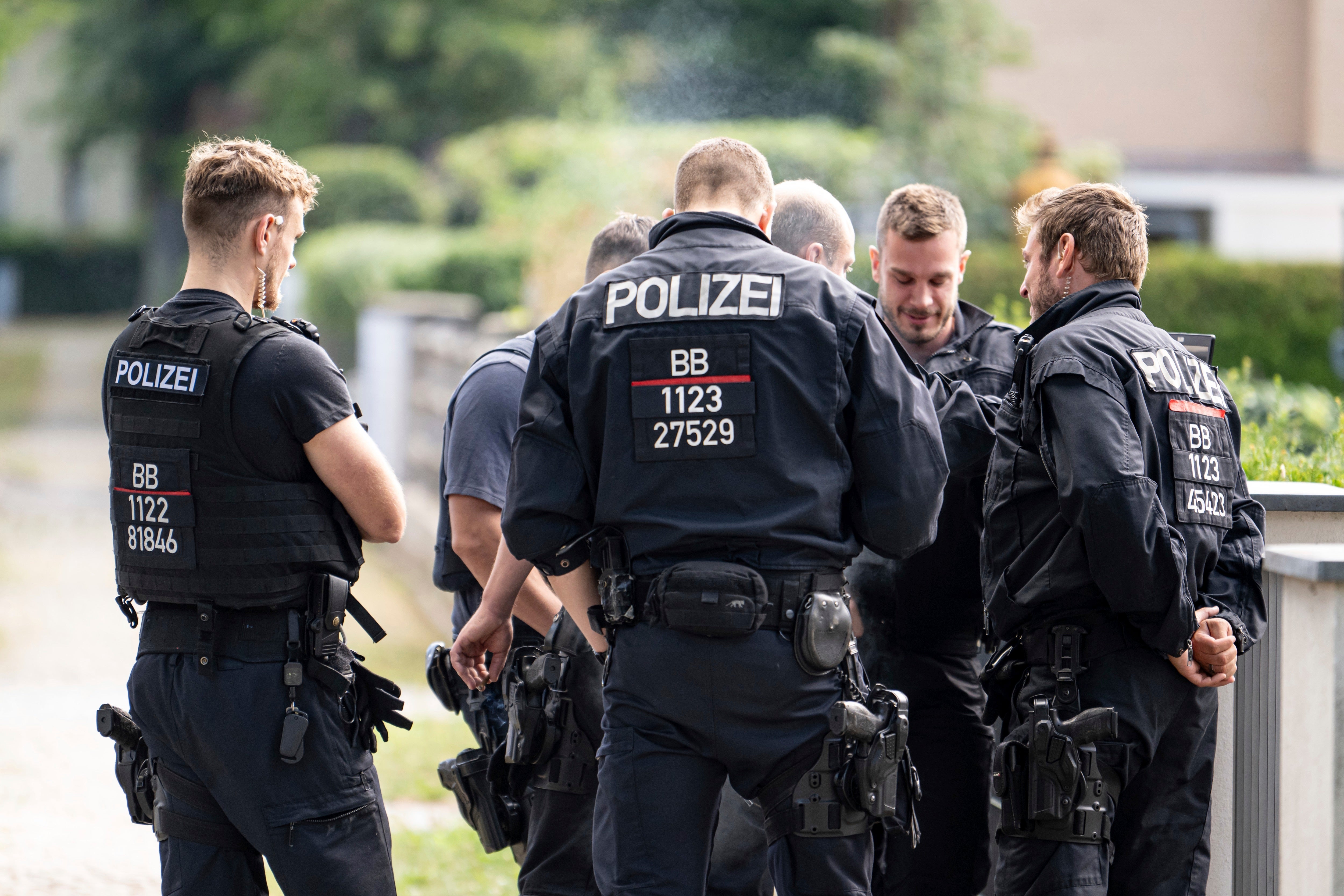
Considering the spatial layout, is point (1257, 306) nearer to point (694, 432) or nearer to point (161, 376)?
point (694, 432)

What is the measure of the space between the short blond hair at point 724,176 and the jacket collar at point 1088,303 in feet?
2.53

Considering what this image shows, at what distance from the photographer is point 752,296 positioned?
9.58 ft

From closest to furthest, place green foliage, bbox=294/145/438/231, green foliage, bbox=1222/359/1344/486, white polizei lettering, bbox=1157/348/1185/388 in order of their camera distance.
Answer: white polizei lettering, bbox=1157/348/1185/388 < green foliage, bbox=1222/359/1344/486 < green foliage, bbox=294/145/438/231

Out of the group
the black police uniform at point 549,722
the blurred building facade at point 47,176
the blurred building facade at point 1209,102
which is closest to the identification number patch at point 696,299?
the black police uniform at point 549,722

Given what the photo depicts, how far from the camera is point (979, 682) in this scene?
380 centimetres

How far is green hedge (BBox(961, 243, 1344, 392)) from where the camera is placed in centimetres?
1723

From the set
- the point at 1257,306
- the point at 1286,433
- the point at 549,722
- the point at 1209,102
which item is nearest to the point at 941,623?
the point at 549,722

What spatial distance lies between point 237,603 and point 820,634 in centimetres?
129

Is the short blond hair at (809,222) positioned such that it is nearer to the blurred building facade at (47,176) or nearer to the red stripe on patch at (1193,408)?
the red stripe on patch at (1193,408)

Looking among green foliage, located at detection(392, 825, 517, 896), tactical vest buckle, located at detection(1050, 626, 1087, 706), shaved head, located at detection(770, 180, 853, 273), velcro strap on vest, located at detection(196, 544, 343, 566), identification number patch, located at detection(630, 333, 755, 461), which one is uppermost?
shaved head, located at detection(770, 180, 853, 273)

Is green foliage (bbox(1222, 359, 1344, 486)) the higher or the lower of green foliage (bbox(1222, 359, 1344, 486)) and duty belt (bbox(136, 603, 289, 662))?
the higher

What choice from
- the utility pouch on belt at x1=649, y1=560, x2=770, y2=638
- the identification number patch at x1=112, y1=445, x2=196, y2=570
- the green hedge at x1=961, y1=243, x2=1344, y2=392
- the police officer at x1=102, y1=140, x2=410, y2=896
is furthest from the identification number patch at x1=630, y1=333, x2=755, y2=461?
the green hedge at x1=961, y1=243, x2=1344, y2=392

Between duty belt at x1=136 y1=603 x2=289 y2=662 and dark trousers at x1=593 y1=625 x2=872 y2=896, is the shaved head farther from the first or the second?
duty belt at x1=136 y1=603 x2=289 y2=662

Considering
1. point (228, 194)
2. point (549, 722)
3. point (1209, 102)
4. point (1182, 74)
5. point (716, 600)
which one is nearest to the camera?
point (716, 600)
